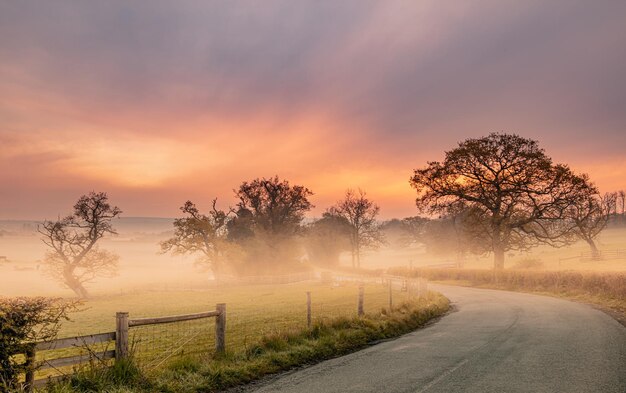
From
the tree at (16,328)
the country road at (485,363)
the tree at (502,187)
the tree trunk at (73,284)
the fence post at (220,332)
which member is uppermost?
the tree at (502,187)

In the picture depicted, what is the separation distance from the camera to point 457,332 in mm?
15727

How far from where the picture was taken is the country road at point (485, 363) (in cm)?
868

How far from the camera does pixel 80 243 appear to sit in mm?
56469

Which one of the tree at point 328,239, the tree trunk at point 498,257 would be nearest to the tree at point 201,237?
the tree at point 328,239

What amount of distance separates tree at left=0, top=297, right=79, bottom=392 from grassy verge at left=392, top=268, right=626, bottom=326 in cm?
2050

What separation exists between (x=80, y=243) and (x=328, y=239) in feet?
167

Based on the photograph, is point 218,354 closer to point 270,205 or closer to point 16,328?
point 16,328

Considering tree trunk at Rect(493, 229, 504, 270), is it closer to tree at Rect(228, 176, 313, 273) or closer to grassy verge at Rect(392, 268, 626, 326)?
grassy verge at Rect(392, 268, 626, 326)

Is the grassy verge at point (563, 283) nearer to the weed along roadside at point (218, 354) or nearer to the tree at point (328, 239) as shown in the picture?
the weed along roadside at point (218, 354)

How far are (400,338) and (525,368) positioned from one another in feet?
18.5

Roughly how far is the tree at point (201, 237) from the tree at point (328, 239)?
27461 mm

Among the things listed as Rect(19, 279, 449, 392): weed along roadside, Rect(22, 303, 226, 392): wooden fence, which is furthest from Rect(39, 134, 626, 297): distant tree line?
Rect(22, 303, 226, 392): wooden fence

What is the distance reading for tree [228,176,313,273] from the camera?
236 feet

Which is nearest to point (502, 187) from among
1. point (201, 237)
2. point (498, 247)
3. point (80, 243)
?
point (498, 247)
